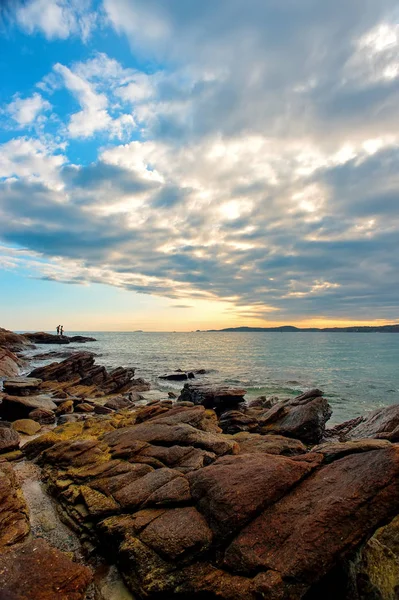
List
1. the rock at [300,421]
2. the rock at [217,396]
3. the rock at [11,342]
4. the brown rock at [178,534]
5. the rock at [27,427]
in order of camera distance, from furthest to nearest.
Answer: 1. the rock at [11,342]
2. the rock at [217,396]
3. the rock at [27,427]
4. the rock at [300,421]
5. the brown rock at [178,534]

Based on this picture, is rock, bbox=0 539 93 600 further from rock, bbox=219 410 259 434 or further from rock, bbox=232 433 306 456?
rock, bbox=219 410 259 434

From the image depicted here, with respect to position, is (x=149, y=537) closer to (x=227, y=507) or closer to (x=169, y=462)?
(x=227, y=507)

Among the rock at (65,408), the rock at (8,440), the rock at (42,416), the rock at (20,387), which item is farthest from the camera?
the rock at (20,387)

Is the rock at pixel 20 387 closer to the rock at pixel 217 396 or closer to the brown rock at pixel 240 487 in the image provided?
the rock at pixel 217 396

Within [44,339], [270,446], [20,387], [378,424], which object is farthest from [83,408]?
[44,339]

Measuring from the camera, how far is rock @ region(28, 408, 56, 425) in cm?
1930

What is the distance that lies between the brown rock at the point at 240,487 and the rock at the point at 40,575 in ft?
8.74

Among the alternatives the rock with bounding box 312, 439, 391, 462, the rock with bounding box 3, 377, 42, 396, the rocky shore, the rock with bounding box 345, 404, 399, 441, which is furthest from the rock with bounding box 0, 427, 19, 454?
the rock with bounding box 345, 404, 399, 441

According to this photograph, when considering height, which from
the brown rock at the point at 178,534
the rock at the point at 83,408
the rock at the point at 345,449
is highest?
the rock at the point at 345,449

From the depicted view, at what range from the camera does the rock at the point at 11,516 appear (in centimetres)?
738

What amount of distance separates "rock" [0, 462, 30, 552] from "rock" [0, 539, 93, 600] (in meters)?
1.27

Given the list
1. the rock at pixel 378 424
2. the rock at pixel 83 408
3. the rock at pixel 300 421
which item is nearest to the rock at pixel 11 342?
the rock at pixel 83 408

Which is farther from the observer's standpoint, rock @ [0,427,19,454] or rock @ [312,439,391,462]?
rock @ [0,427,19,454]

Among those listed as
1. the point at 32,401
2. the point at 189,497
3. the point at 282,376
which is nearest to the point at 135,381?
the point at 32,401
